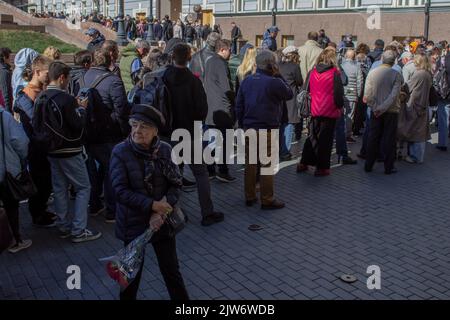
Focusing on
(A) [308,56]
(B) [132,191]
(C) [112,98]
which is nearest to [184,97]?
(C) [112,98]

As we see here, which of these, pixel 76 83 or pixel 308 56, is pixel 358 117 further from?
pixel 76 83

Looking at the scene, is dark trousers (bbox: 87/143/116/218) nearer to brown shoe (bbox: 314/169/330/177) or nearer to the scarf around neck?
the scarf around neck

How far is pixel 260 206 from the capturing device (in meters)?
7.20

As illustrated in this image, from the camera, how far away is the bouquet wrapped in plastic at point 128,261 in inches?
152

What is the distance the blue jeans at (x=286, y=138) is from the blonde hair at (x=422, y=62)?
2.33m

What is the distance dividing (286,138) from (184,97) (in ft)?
11.6

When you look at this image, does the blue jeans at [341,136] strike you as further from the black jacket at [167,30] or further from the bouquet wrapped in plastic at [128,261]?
the black jacket at [167,30]

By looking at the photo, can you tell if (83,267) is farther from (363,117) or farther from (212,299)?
(363,117)

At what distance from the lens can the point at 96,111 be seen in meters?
6.18

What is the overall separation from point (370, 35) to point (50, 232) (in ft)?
64.2

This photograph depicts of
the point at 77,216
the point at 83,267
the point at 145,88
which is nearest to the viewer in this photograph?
the point at 83,267

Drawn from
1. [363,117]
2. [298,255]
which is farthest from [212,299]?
[363,117]

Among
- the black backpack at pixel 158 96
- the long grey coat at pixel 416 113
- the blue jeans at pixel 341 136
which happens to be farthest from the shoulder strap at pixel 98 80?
the long grey coat at pixel 416 113
